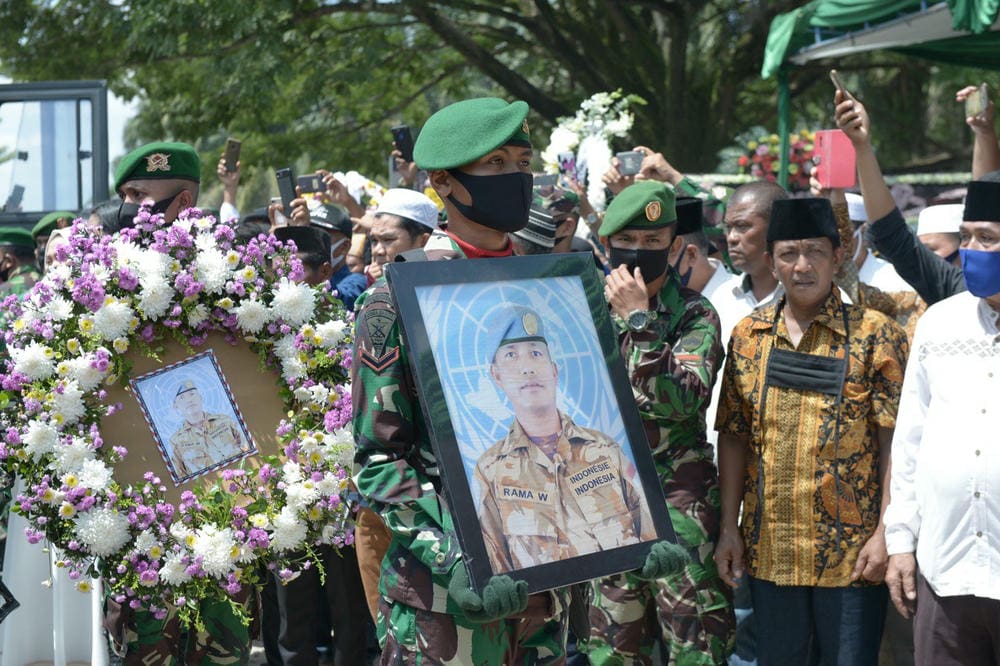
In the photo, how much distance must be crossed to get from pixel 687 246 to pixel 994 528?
2239 millimetres

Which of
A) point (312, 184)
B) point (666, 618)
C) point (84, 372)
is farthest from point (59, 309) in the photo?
point (312, 184)

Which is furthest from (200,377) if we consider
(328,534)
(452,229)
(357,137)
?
(357,137)

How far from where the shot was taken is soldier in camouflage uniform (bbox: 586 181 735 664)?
15.6 feet

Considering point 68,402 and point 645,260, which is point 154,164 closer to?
point 68,402

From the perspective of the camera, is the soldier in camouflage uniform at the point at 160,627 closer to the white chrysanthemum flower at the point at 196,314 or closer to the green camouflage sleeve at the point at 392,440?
the white chrysanthemum flower at the point at 196,314

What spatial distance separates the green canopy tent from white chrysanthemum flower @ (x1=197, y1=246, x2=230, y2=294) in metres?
8.35

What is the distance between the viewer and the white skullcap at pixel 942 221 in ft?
22.4

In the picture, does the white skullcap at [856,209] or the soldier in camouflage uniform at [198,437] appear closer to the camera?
the soldier in camouflage uniform at [198,437]

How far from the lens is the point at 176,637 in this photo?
461cm

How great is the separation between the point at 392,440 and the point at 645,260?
1.91 m

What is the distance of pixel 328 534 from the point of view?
14.9 feet

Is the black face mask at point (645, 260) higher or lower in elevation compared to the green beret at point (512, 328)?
higher

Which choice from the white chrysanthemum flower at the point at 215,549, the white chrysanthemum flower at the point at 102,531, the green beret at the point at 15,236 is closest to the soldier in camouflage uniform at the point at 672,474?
the white chrysanthemum flower at the point at 215,549

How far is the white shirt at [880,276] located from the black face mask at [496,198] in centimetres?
379
